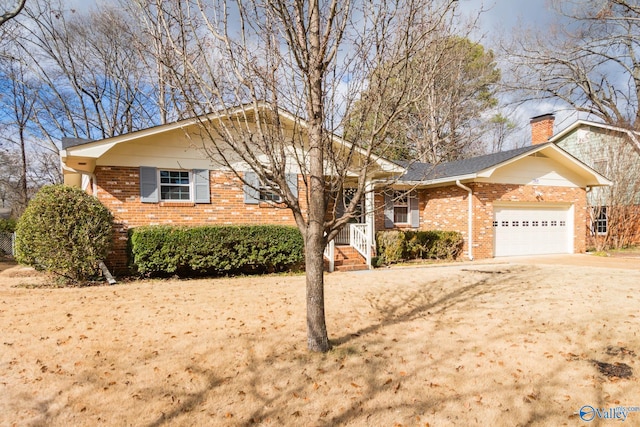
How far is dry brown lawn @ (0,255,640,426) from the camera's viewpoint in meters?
3.04

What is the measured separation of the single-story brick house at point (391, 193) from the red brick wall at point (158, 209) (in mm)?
23

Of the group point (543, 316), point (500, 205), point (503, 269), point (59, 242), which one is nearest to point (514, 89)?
point (500, 205)

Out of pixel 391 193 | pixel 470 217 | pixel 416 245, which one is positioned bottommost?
pixel 416 245

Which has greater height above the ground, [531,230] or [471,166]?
[471,166]

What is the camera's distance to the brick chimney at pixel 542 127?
16.9m

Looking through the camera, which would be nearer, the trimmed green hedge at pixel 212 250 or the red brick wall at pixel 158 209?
the trimmed green hedge at pixel 212 250

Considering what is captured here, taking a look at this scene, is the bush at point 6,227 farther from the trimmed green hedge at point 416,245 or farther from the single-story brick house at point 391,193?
the trimmed green hedge at point 416,245

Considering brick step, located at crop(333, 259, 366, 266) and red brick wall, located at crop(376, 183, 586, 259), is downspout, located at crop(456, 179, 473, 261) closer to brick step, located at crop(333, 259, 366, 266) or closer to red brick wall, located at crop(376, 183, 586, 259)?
red brick wall, located at crop(376, 183, 586, 259)

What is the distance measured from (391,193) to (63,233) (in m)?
6.73

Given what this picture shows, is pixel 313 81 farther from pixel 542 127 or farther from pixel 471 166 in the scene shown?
pixel 542 127

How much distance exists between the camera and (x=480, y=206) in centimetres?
1306

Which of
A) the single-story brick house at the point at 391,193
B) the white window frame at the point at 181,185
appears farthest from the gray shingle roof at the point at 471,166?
the white window frame at the point at 181,185

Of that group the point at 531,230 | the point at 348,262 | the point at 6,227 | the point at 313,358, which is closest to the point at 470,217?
the point at 531,230

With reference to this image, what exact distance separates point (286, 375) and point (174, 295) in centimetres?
399
